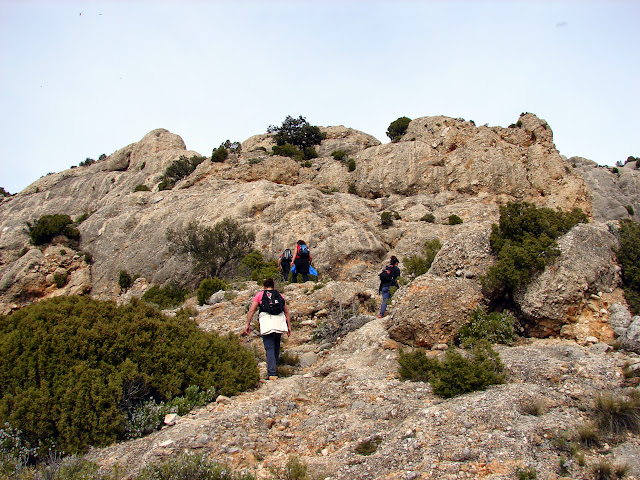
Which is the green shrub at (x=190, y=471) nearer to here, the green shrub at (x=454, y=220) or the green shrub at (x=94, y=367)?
the green shrub at (x=94, y=367)

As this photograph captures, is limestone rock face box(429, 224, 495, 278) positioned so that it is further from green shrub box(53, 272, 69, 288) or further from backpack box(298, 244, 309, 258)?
green shrub box(53, 272, 69, 288)

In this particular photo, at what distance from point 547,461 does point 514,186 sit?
2831 cm

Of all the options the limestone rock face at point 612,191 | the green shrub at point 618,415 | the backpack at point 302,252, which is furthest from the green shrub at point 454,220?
the green shrub at point 618,415

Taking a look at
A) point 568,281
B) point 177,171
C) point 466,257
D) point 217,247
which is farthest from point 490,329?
point 177,171

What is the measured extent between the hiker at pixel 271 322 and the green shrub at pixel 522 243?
433 cm

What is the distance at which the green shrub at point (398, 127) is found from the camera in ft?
142

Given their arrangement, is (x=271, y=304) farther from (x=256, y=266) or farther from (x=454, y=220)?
(x=454, y=220)

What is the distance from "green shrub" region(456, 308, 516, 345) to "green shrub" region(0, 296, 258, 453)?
420 cm

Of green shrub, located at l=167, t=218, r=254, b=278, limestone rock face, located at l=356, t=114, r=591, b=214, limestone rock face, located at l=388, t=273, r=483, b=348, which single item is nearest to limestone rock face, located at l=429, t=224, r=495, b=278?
limestone rock face, located at l=388, t=273, r=483, b=348

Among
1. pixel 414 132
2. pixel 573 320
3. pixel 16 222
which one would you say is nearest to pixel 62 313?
pixel 573 320

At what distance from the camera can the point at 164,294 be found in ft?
77.2

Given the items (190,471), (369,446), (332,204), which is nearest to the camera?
(190,471)

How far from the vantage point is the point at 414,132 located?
3591 centimetres

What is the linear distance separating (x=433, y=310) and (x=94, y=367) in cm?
620
